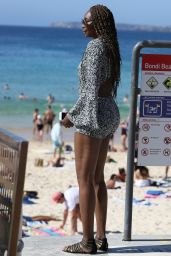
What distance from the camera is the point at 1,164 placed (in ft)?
10.5

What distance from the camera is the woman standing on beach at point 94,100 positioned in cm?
456

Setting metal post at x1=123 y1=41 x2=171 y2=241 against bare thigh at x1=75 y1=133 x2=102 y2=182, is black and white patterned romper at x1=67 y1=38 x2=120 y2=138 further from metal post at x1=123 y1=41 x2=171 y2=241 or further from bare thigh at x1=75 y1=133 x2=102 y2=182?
Result: metal post at x1=123 y1=41 x2=171 y2=241

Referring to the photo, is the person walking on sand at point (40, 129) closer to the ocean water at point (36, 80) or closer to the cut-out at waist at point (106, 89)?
the ocean water at point (36, 80)

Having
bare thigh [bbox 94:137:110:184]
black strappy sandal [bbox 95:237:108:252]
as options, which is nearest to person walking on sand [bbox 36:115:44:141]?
black strappy sandal [bbox 95:237:108:252]

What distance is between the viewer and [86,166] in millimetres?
4602

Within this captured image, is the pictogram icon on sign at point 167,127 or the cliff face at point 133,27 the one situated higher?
the cliff face at point 133,27

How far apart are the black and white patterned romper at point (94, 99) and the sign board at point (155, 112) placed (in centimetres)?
57

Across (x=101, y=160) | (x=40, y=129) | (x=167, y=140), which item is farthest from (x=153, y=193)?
(x=40, y=129)

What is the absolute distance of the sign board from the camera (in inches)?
203

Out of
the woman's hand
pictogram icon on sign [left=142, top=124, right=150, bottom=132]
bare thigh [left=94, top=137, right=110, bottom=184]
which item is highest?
pictogram icon on sign [left=142, top=124, right=150, bottom=132]

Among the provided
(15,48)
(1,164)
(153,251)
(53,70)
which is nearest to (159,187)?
(153,251)

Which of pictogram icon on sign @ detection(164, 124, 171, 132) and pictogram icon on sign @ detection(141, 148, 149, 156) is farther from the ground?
pictogram icon on sign @ detection(164, 124, 171, 132)

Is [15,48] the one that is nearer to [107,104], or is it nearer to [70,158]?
[70,158]

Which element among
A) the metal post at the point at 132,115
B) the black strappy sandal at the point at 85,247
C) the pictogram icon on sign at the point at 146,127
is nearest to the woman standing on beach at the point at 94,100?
the black strappy sandal at the point at 85,247
